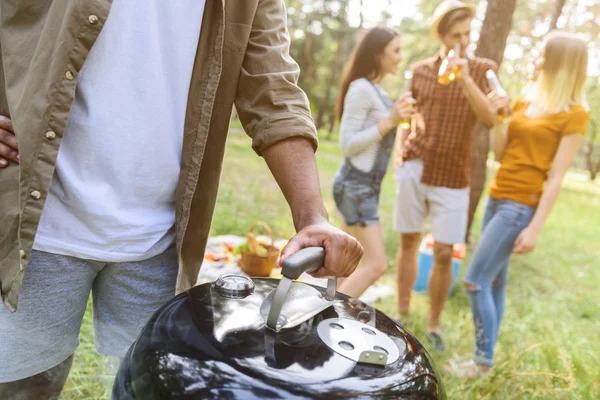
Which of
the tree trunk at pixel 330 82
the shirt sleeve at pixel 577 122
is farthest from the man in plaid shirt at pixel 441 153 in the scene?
the tree trunk at pixel 330 82

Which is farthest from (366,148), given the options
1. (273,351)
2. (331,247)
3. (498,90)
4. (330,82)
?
(330,82)

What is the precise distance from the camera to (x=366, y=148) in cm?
342

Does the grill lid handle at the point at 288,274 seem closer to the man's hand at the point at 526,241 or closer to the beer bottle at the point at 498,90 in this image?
the man's hand at the point at 526,241

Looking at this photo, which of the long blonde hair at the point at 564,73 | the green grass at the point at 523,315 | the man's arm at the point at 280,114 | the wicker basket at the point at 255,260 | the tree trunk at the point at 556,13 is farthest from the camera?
the tree trunk at the point at 556,13

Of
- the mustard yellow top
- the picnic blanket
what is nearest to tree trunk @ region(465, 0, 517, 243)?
the mustard yellow top

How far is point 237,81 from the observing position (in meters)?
1.39

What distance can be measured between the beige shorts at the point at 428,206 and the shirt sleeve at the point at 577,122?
2.71ft

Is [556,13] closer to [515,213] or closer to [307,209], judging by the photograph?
[515,213]

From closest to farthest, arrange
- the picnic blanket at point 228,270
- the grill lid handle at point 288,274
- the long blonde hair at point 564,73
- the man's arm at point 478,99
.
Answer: the grill lid handle at point 288,274, the long blonde hair at point 564,73, the man's arm at point 478,99, the picnic blanket at point 228,270

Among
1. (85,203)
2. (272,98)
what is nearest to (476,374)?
(272,98)

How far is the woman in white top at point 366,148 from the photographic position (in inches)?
133

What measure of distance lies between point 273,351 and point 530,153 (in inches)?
110

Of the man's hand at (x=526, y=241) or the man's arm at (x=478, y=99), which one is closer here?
the man's hand at (x=526, y=241)

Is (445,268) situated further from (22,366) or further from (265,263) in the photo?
(22,366)
